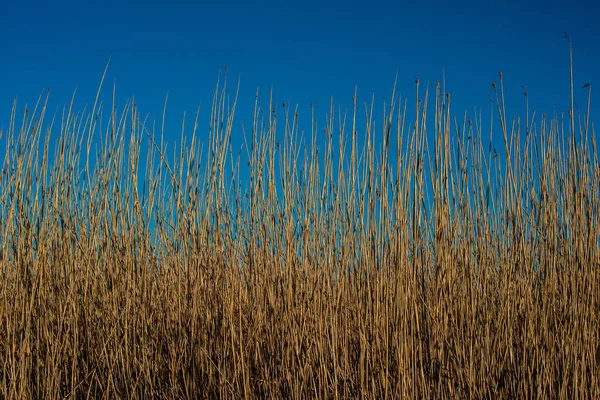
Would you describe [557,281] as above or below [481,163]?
below

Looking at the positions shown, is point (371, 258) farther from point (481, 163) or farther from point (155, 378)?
point (155, 378)

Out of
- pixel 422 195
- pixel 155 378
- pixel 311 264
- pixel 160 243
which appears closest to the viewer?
pixel 422 195

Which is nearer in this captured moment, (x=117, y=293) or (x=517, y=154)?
(x=517, y=154)

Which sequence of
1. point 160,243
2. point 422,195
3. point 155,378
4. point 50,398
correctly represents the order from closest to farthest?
point 422,195, point 50,398, point 155,378, point 160,243

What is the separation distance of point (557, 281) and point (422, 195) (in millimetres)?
557

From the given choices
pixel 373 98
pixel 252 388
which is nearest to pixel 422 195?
pixel 373 98

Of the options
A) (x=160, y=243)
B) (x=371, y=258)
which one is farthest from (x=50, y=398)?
(x=371, y=258)

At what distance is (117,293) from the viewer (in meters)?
1.87

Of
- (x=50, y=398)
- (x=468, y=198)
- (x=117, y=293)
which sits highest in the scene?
(x=468, y=198)

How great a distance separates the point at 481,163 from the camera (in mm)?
1705

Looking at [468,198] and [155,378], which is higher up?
[468,198]

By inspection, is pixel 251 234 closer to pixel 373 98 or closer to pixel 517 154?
pixel 373 98

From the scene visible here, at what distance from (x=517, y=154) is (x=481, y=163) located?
0.11 m

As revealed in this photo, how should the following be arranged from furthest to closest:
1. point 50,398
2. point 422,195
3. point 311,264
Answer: point 50,398 < point 311,264 < point 422,195
